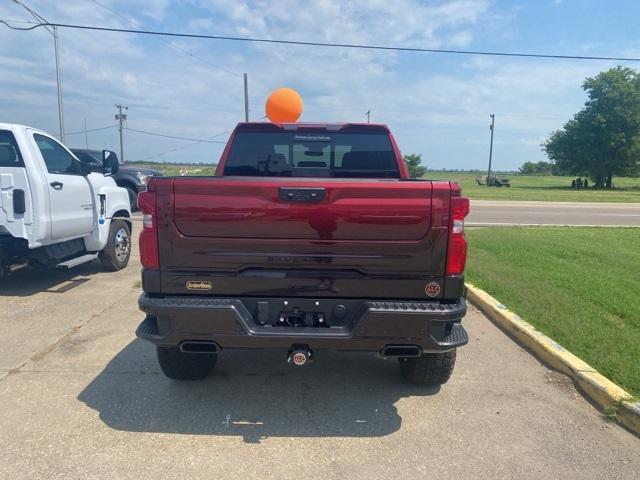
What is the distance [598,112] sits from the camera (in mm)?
51531

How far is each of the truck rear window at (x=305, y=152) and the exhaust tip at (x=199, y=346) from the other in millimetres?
1843

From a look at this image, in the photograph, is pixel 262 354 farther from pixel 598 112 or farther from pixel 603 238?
pixel 598 112

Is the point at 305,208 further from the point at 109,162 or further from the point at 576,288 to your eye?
the point at 109,162

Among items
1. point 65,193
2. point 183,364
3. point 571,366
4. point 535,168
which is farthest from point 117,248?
point 535,168

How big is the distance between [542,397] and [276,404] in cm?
202

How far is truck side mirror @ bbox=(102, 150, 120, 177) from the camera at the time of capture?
6839mm

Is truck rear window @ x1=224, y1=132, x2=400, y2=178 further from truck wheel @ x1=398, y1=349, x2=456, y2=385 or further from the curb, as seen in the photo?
the curb

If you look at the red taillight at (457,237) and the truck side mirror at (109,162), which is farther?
the truck side mirror at (109,162)

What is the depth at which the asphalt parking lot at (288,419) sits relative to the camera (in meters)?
2.80

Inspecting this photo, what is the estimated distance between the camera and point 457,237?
2.90 meters

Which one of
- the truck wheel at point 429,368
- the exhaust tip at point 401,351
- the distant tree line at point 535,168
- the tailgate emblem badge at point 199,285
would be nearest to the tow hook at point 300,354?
the exhaust tip at point 401,351

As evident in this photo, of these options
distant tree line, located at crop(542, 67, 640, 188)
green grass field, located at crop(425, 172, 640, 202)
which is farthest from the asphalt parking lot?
distant tree line, located at crop(542, 67, 640, 188)

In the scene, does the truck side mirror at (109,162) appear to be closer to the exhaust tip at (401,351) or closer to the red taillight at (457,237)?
the exhaust tip at (401,351)

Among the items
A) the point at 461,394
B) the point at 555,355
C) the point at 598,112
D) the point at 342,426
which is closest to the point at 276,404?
the point at 342,426
